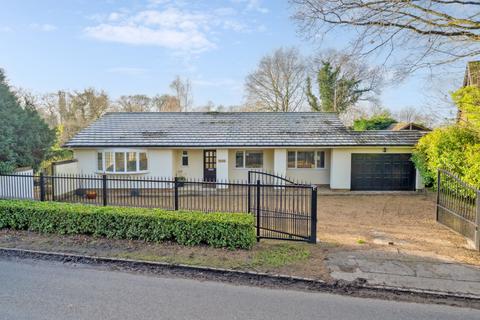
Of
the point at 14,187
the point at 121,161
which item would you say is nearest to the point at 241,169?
the point at 121,161

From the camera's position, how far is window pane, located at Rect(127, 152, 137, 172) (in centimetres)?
1528

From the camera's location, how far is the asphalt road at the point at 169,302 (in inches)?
160

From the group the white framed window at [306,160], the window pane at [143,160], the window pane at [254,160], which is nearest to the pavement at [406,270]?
the white framed window at [306,160]

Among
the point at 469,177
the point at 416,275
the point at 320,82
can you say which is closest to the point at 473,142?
the point at 469,177

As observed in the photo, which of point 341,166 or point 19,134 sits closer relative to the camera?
point 19,134

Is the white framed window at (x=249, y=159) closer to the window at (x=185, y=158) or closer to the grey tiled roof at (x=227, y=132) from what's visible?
the grey tiled roof at (x=227, y=132)

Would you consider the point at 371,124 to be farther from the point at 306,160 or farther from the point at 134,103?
the point at 134,103

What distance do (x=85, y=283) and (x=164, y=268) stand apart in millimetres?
1398

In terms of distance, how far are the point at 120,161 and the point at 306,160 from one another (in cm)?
1043

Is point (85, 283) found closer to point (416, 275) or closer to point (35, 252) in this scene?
point (35, 252)

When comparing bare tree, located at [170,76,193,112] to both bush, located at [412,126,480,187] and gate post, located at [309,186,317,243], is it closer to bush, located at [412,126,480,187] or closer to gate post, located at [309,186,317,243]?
bush, located at [412,126,480,187]

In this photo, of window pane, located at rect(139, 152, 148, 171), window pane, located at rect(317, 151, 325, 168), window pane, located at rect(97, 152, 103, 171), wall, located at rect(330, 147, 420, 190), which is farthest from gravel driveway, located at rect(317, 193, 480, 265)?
window pane, located at rect(97, 152, 103, 171)

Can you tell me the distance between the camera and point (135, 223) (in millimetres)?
7098

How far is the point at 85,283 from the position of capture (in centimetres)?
505
